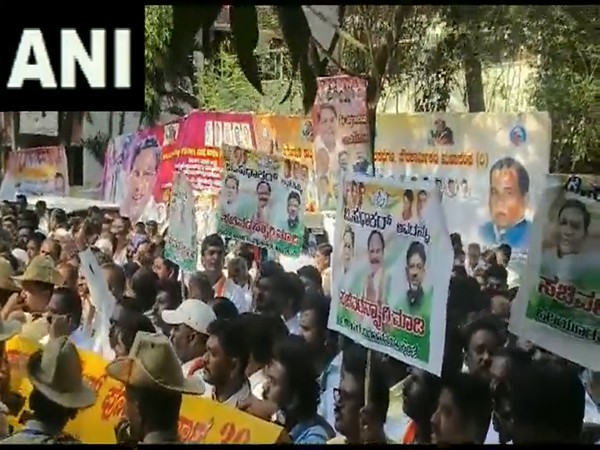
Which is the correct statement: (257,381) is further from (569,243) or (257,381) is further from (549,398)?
(569,243)

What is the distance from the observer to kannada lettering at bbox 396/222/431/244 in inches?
111

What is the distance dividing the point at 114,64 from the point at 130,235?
56 centimetres

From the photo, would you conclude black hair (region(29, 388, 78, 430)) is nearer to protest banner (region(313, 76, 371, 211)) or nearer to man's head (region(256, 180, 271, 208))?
man's head (region(256, 180, 271, 208))

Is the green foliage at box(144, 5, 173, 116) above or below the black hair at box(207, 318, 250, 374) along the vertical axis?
above

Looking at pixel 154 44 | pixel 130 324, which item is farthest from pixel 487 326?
pixel 154 44

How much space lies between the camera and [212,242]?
114 inches

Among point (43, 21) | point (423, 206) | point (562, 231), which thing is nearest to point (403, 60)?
point (423, 206)

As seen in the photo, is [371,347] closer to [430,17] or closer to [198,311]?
[198,311]

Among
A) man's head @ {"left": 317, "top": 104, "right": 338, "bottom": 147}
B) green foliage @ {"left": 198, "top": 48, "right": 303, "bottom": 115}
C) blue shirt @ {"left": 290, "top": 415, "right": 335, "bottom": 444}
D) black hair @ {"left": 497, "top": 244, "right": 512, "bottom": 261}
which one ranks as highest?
green foliage @ {"left": 198, "top": 48, "right": 303, "bottom": 115}

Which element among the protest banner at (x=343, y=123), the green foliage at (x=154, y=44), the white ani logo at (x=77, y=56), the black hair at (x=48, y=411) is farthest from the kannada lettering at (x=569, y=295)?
the black hair at (x=48, y=411)

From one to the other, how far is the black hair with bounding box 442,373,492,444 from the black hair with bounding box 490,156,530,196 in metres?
0.62

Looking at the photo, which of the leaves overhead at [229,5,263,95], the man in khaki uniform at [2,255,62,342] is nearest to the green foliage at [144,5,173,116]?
the leaves overhead at [229,5,263,95]

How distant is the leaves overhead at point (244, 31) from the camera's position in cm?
283

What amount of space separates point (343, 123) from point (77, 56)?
0.89m
